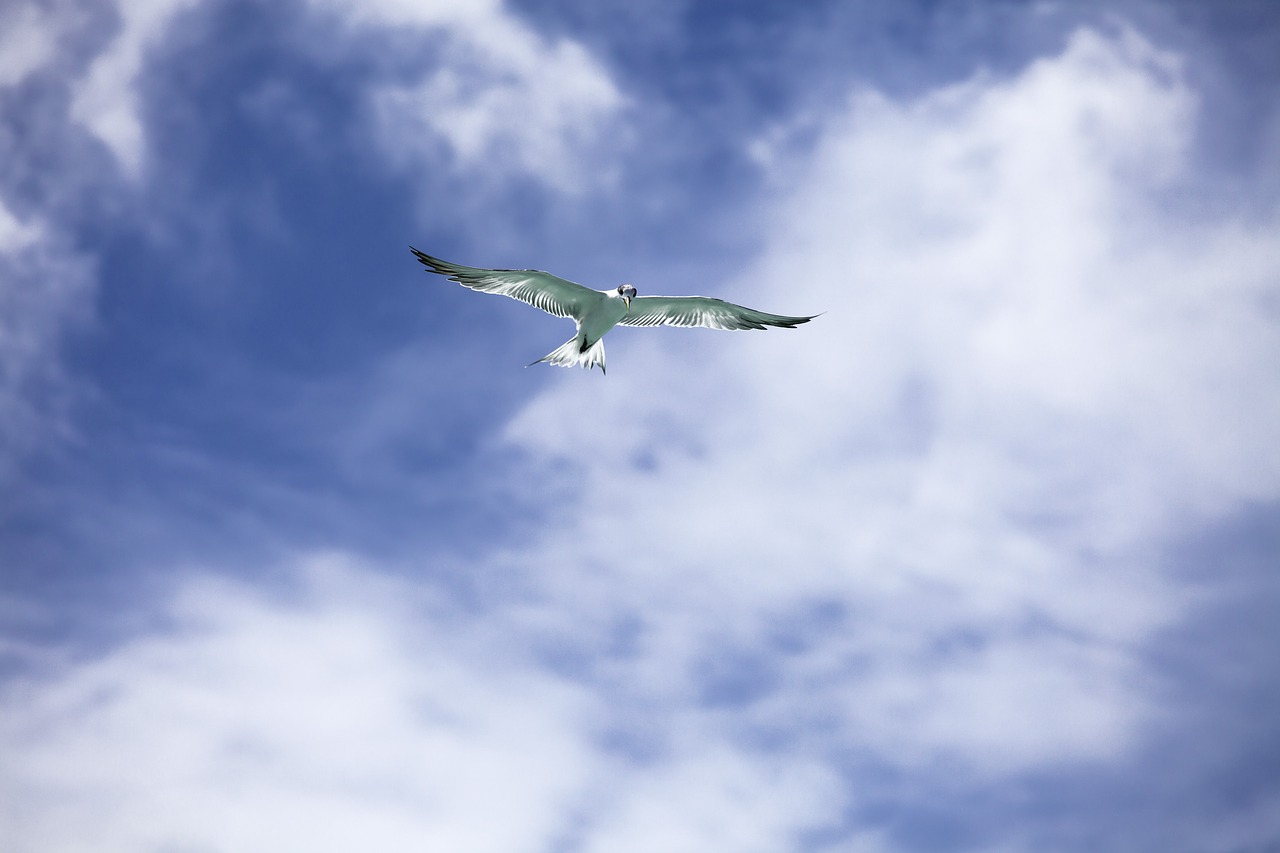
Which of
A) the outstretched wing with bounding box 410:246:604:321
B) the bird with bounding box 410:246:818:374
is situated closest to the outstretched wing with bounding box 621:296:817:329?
the bird with bounding box 410:246:818:374

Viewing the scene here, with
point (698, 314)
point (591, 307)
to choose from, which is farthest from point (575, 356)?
point (698, 314)

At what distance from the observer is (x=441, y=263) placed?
2666cm

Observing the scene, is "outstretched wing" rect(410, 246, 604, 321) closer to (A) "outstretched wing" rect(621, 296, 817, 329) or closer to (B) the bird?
(B) the bird

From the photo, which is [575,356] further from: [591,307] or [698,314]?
[698,314]

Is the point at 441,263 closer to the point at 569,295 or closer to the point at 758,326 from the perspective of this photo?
the point at 569,295

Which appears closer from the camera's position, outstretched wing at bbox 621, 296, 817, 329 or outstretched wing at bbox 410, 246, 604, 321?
outstretched wing at bbox 410, 246, 604, 321

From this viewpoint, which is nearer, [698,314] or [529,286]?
[529,286]

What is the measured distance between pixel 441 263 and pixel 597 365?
5727 mm

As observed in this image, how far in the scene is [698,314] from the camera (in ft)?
102

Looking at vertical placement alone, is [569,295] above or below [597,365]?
above

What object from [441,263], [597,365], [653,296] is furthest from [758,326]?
[441,263]

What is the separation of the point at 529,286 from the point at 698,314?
21.2 feet

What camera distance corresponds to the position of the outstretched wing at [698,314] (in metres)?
30.0

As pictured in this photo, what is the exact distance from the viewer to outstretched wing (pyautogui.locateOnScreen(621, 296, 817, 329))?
98.3 feet
